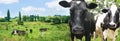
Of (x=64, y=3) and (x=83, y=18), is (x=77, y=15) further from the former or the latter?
(x=64, y=3)

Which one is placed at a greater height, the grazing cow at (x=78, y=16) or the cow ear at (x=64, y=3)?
the cow ear at (x=64, y=3)

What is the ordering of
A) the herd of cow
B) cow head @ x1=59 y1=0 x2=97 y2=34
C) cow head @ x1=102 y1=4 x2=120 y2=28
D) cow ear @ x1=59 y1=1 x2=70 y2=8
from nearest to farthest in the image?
cow head @ x1=59 y1=0 x2=97 y2=34, the herd of cow, cow ear @ x1=59 y1=1 x2=70 y2=8, cow head @ x1=102 y1=4 x2=120 y2=28

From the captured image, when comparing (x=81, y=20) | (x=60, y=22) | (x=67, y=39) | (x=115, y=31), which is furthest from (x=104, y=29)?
(x=60, y=22)

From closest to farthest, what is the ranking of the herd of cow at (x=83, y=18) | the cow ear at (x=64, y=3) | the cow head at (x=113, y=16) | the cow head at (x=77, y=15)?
the cow head at (x=77, y=15) → the herd of cow at (x=83, y=18) → the cow ear at (x=64, y=3) → the cow head at (x=113, y=16)

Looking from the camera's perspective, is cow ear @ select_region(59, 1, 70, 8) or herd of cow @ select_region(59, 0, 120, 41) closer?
herd of cow @ select_region(59, 0, 120, 41)

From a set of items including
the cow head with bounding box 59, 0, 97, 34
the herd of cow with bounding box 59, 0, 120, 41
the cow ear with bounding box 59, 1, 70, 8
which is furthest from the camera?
the cow ear with bounding box 59, 1, 70, 8

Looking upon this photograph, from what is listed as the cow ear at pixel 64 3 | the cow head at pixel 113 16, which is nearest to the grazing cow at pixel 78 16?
the cow ear at pixel 64 3

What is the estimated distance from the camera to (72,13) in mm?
13438

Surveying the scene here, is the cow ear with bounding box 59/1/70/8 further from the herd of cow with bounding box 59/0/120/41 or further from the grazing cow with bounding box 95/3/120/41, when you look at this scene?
the grazing cow with bounding box 95/3/120/41

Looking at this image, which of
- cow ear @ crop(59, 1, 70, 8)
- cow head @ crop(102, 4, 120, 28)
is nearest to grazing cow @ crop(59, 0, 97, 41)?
cow ear @ crop(59, 1, 70, 8)

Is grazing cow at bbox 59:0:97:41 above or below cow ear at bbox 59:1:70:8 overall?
below

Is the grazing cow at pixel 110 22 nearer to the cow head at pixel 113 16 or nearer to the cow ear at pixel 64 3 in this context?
the cow head at pixel 113 16

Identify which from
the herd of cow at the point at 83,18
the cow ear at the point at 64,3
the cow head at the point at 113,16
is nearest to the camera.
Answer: the herd of cow at the point at 83,18

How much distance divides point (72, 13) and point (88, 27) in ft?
4.19
